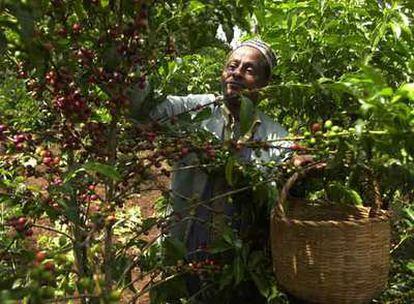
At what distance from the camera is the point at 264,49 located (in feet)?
8.10

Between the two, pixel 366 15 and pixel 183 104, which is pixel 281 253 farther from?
pixel 366 15

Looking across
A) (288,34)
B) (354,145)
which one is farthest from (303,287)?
(288,34)

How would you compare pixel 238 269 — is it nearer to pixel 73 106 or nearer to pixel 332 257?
pixel 332 257

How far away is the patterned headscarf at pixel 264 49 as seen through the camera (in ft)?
8.08

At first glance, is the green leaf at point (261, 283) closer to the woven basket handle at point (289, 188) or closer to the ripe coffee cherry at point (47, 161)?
the woven basket handle at point (289, 188)

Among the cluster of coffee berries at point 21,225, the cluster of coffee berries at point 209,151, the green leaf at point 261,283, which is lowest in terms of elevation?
the green leaf at point 261,283

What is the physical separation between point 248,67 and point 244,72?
3 cm

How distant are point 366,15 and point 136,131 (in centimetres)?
134

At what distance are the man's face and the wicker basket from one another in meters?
0.73

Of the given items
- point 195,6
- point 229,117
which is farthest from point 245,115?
point 229,117

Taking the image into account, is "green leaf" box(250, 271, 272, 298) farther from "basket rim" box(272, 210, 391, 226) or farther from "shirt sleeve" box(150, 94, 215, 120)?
"shirt sleeve" box(150, 94, 215, 120)

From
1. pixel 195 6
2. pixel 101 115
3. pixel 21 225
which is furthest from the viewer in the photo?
pixel 101 115

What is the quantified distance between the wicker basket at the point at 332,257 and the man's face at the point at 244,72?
2.38ft

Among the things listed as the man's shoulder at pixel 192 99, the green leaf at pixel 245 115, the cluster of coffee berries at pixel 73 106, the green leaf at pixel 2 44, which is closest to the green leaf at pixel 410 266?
the man's shoulder at pixel 192 99
